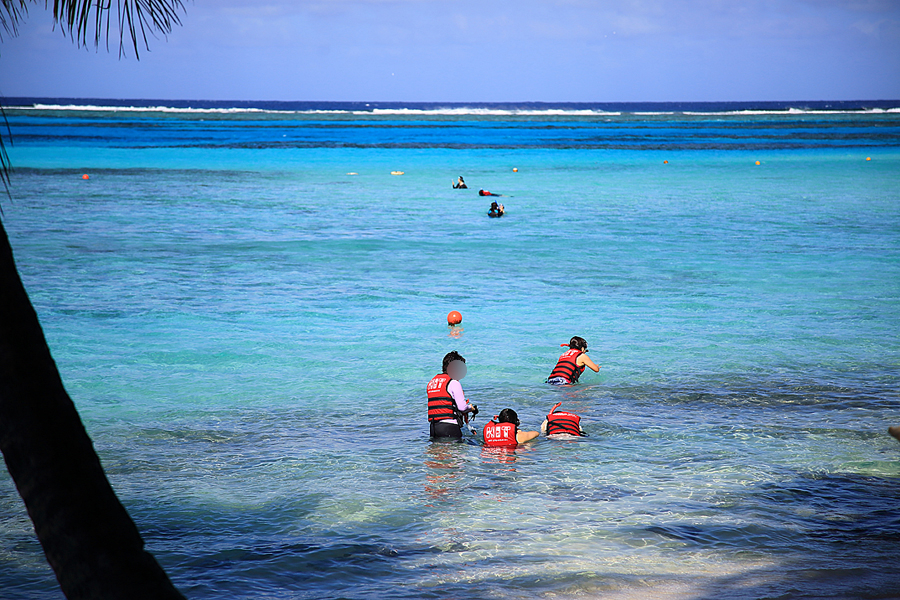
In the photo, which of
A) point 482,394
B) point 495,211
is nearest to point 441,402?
point 482,394

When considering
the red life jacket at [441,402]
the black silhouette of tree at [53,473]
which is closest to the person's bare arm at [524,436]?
the red life jacket at [441,402]

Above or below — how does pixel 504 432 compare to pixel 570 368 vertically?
below

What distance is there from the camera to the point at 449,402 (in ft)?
33.4

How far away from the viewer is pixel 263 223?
29.7 meters

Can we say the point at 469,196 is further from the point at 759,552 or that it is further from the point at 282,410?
the point at 759,552

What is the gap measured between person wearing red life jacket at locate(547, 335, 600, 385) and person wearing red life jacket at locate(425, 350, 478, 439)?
2493 mm

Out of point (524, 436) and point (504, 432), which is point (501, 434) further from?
point (524, 436)

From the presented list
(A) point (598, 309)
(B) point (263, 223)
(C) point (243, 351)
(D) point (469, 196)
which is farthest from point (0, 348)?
(D) point (469, 196)

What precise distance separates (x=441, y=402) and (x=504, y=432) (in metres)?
0.89

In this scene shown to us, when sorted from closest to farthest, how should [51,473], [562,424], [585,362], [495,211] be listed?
[51,473] < [562,424] < [585,362] < [495,211]

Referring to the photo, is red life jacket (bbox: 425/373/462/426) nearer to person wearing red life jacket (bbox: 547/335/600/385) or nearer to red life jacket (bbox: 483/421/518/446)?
red life jacket (bbox: 483/421/518/446)

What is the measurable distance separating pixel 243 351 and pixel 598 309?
7.62 meters

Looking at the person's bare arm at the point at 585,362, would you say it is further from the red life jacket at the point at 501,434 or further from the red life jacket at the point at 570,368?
the red life jacket at the point at 501,434

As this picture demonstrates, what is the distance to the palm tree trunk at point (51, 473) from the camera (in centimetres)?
308
